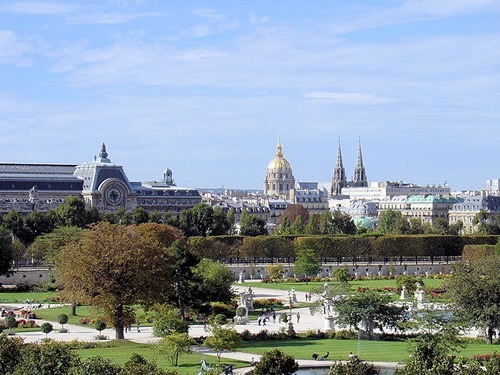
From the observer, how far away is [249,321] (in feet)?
182

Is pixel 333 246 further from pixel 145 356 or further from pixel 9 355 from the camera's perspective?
pixel 9 355

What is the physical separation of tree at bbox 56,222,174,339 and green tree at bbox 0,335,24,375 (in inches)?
467

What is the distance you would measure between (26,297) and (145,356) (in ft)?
90.6

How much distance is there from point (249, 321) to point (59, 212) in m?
45.6

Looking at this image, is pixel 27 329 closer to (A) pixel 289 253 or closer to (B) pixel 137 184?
(A) pixel 289 253

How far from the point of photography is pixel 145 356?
136ft

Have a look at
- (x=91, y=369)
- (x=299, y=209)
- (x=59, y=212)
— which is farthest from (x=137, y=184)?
(x=91, y=369)

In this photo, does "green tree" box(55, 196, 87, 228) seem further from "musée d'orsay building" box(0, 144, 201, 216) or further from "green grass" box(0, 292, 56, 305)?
"green grass" box(0, 292, 56, 305)

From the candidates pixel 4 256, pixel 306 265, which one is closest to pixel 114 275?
pixel 4 256

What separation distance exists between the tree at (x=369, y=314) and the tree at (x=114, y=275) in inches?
306

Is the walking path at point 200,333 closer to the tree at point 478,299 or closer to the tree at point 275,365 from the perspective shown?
the tree at point 275,365

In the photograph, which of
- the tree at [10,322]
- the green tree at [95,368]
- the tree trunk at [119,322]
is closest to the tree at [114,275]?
the tree trunk at [119,322]

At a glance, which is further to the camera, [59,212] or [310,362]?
[59,212]

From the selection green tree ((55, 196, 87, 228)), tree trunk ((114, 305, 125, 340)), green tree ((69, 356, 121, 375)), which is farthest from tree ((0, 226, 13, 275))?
green tree ((69, 356, 121, 375))
